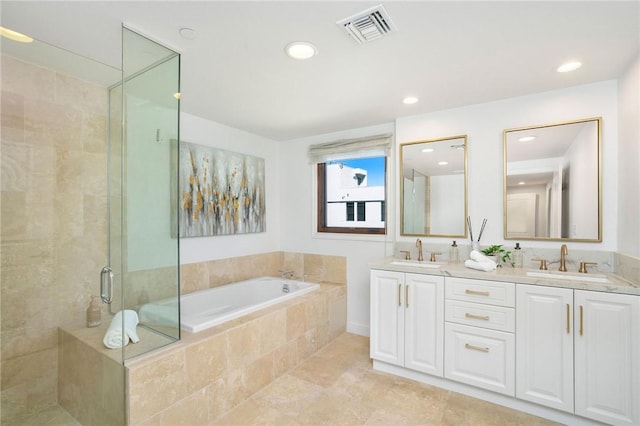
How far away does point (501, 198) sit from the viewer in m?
2.62

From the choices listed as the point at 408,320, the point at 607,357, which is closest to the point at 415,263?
the point at 408,320

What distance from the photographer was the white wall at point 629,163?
6.23 ft

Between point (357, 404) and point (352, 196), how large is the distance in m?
2.21

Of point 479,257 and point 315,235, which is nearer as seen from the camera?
point 479,257

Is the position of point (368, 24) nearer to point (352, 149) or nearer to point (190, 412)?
point (352, 149)

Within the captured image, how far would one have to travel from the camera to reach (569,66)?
79.7 inches

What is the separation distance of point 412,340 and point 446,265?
689 mm

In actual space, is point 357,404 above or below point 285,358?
below

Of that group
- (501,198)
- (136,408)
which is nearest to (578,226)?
(501,198)

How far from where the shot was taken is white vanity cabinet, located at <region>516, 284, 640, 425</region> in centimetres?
179

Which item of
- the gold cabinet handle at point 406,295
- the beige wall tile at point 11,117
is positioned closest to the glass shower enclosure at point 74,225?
the beige wall tile at point 11,117

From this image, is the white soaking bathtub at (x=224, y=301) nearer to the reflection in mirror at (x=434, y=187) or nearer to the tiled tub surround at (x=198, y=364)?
the tiled tub surround at (x=198, y=364)

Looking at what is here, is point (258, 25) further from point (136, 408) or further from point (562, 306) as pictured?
point (562, 306)

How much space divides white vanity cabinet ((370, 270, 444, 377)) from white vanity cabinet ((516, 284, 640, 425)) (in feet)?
1.81
